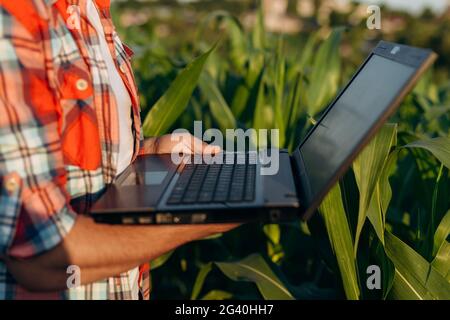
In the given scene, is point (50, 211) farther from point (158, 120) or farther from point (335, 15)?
point (335, 15)

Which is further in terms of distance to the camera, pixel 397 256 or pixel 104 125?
pixel 397 256

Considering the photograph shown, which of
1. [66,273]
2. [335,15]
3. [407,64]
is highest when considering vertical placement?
[407,64]

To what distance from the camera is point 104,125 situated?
84 centimetres

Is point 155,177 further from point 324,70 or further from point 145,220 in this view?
point 324,70

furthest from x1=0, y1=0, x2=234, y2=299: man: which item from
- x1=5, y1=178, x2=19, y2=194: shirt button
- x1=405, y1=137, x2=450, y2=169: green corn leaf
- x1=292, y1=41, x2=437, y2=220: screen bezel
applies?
x1=405, y1=137, x2=450, y2=169: green corn leaf

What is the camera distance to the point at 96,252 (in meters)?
0.77

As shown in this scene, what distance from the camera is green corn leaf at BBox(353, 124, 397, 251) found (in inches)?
41.9

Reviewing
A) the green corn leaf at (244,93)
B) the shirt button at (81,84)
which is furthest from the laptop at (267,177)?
the green corn leaf at (244,93)

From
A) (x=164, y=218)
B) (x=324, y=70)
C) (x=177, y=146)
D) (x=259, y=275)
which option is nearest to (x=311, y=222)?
(x=259, y=275)

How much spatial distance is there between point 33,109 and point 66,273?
20 cm

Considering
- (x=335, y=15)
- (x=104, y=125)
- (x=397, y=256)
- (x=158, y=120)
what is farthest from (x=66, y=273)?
(x=335, y=15)

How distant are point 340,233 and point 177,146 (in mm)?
318
